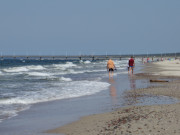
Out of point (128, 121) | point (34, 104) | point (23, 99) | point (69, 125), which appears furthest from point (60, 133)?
point (23, 99)

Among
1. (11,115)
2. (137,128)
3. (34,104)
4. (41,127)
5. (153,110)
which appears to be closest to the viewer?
(137,128)

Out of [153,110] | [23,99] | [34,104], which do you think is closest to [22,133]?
[153,110]

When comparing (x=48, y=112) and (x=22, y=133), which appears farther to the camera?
(x=48, y=112)

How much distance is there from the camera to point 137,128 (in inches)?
251

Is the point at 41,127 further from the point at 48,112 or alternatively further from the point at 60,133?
the point at 48,112

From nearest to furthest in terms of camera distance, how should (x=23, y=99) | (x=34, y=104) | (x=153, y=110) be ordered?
1. (x=153, y=110)
2. (x=34, y=104)
3. (x=23, y=99)

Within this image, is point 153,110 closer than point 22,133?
No

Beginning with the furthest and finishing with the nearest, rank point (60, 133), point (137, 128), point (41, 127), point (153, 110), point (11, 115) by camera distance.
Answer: point (11, 115) → point (153, 110) → point (41, 127) → point (60, 133) → point (137, 128)

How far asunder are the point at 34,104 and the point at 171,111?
17.4ft

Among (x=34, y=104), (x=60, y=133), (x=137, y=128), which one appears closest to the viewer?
(x=137, y=128)

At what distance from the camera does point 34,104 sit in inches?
453

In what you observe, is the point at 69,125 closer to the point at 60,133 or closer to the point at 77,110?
the point at 60,133

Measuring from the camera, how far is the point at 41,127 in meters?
7.60

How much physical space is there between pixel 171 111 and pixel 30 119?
365cm
